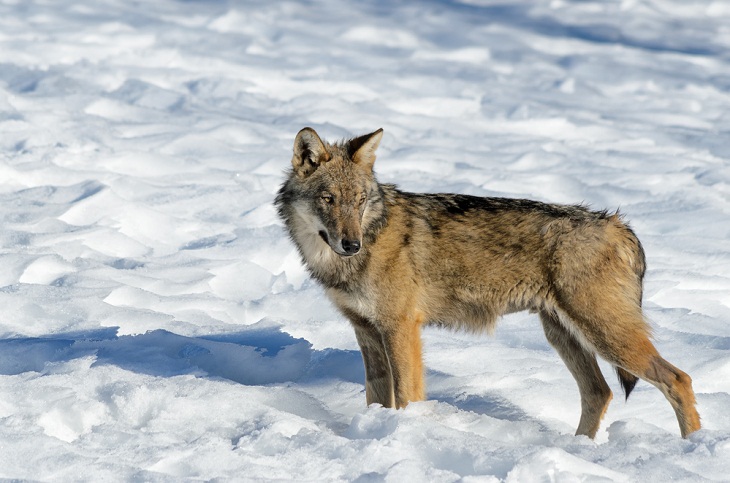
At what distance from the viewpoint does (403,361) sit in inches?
196

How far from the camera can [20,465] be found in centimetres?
385

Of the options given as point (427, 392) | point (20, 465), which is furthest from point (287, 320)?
point (20, 465)

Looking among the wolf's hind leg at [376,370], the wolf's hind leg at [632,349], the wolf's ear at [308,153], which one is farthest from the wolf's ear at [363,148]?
the wolf's hind leg at [632,349]

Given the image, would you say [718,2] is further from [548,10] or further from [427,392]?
[427,392]

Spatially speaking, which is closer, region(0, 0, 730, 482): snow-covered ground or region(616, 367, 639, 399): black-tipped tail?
region(0, 0, 730, 482): snow-covered ground

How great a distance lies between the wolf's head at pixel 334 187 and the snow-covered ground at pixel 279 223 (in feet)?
3.18

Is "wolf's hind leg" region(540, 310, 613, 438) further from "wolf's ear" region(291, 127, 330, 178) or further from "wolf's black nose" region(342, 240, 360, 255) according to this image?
"wolf's ear" region(291, 127, 330, 178)

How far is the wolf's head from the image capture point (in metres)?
4.92

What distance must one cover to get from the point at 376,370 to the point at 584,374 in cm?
121

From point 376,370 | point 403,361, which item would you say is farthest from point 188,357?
point 403,361

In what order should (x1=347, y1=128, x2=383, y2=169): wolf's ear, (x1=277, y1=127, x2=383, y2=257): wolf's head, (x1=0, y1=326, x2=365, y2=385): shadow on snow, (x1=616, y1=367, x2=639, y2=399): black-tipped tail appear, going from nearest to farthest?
(x1=277, y1=127, x2=383, y2=257): wolf's head → (x1=616, y1=367, x2=639, y2=399): black-tipped tail → (x1=347, y1=128, x2=383, y2=169): wolf's ear → (x1=0, y1=326, x2=365, y2=385): shadow on snow

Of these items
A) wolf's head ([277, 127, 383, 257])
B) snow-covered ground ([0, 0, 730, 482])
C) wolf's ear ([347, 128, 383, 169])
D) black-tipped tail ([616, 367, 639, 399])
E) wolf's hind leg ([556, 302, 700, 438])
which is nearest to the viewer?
snow-covered ground ([0, 0, 730, 482])

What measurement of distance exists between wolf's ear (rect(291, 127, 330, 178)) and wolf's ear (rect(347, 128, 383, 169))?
151 millimetres

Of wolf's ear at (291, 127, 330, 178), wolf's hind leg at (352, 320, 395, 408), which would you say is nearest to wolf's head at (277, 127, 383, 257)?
wolf's ear at (291, 127, 330, 178)
